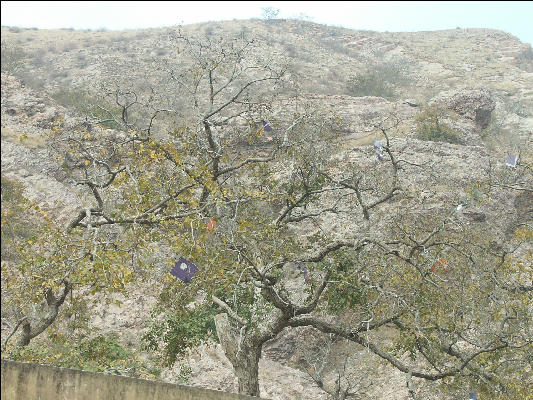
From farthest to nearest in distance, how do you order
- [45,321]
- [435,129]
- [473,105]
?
[473,105], [435,129], [45,321]

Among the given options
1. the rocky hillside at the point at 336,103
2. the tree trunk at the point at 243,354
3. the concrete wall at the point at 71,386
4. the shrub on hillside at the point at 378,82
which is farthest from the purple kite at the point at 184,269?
the shrub on hillside at the point at 378,82

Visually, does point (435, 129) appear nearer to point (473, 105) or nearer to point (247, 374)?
point (473, 105)

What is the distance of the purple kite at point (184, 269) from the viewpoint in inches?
341

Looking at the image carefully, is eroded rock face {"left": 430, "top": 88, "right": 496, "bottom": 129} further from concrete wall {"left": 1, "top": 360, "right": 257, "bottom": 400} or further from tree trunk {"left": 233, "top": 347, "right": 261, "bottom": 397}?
concrete wall {"left": 1, "top": 360, "right": 257, "bottom": 400}

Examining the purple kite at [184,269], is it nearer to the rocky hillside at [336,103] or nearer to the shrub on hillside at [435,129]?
the rocky hillside at [336,103]

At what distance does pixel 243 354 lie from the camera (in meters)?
8.79

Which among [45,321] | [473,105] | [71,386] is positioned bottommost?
[473,105]

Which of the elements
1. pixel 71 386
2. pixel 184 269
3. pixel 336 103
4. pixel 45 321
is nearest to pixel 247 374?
pixel 184 269

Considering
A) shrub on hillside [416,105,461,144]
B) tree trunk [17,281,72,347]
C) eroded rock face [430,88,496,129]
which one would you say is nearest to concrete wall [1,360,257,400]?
tree trunk [17,281,72,347]

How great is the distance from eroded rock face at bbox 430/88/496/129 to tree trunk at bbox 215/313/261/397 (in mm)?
21785

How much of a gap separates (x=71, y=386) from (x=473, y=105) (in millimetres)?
27011

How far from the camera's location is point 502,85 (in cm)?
4372

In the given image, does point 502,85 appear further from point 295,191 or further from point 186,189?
point 186,189

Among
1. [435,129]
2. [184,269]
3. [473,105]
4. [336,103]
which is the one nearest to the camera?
[184,269]
